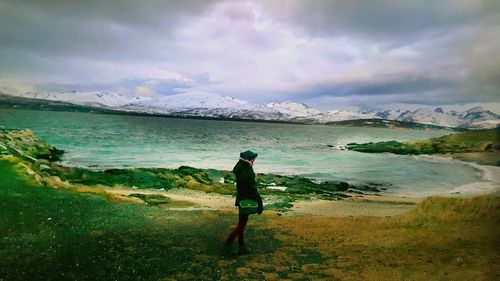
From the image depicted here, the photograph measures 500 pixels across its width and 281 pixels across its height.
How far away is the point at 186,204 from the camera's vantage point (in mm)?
22578

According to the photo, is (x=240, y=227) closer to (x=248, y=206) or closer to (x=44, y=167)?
(x=248, y=206)

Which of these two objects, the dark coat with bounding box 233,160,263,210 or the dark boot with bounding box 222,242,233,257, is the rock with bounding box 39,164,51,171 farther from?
the dark coat with bounding box 233,160,263,210

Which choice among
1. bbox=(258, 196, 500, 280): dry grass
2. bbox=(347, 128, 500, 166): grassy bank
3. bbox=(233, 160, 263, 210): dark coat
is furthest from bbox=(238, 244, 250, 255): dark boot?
bbox=(347, 128, 500, 166): grassy bank

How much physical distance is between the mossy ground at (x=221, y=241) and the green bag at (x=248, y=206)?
1444 mm

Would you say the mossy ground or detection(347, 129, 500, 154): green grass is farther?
detection(347, 129, 500, 154): green grass

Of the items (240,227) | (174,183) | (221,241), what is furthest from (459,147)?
(240,227)

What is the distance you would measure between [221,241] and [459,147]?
3640 inches

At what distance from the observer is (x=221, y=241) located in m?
12.3

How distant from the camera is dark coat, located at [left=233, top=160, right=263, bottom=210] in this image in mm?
10453

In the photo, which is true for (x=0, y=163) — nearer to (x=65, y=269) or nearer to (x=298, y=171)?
(x=65, y=269)

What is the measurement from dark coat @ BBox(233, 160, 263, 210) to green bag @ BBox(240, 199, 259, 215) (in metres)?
0.12

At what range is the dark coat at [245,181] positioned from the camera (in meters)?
10.5

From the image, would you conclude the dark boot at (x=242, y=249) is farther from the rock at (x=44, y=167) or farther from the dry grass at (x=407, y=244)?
the rock at (x=44, y=167)

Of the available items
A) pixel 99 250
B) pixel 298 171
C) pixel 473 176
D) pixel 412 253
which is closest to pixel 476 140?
pixel 473 176
